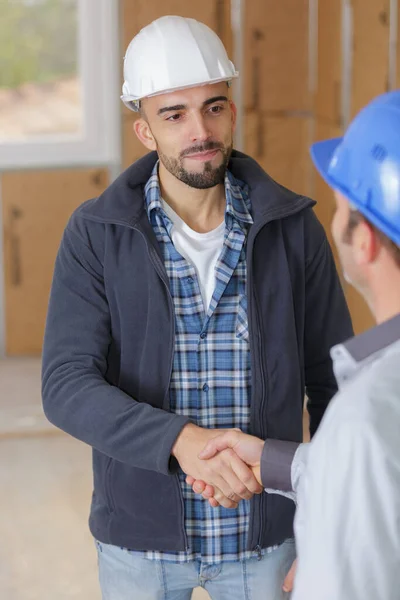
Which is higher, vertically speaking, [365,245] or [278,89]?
[278,89]

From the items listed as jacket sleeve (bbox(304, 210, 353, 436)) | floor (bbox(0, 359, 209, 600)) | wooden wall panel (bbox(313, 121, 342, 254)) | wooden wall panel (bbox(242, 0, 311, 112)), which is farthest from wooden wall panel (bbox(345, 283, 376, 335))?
jacket sleeve (bbox(304, 210, 353, 436))

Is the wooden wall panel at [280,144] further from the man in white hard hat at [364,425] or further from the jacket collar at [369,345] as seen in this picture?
the jacket collar at [369,345]

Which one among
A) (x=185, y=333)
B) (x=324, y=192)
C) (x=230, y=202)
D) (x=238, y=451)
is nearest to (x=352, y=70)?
(x=324, y=192)

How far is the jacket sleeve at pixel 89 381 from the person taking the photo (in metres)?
1.64

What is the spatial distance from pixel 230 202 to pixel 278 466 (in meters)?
0.55

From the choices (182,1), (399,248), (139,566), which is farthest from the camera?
(182,1)

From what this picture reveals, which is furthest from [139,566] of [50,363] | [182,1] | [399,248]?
[182,1]

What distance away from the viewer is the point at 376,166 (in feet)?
3.79

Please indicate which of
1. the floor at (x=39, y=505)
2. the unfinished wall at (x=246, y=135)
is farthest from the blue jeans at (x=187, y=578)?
the unfinished wall at (x=246, y=135)

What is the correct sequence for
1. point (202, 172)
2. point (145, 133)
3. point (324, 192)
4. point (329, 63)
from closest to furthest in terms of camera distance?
1. point (202, 172)
2. point (145, 133)
3. point (329, 63)
4. point (324, 192)

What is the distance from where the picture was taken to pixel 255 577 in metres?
1.77

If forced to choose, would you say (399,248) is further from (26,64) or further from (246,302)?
(26,64)

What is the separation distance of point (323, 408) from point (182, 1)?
137 inches

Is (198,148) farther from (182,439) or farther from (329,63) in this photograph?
(329,63)
